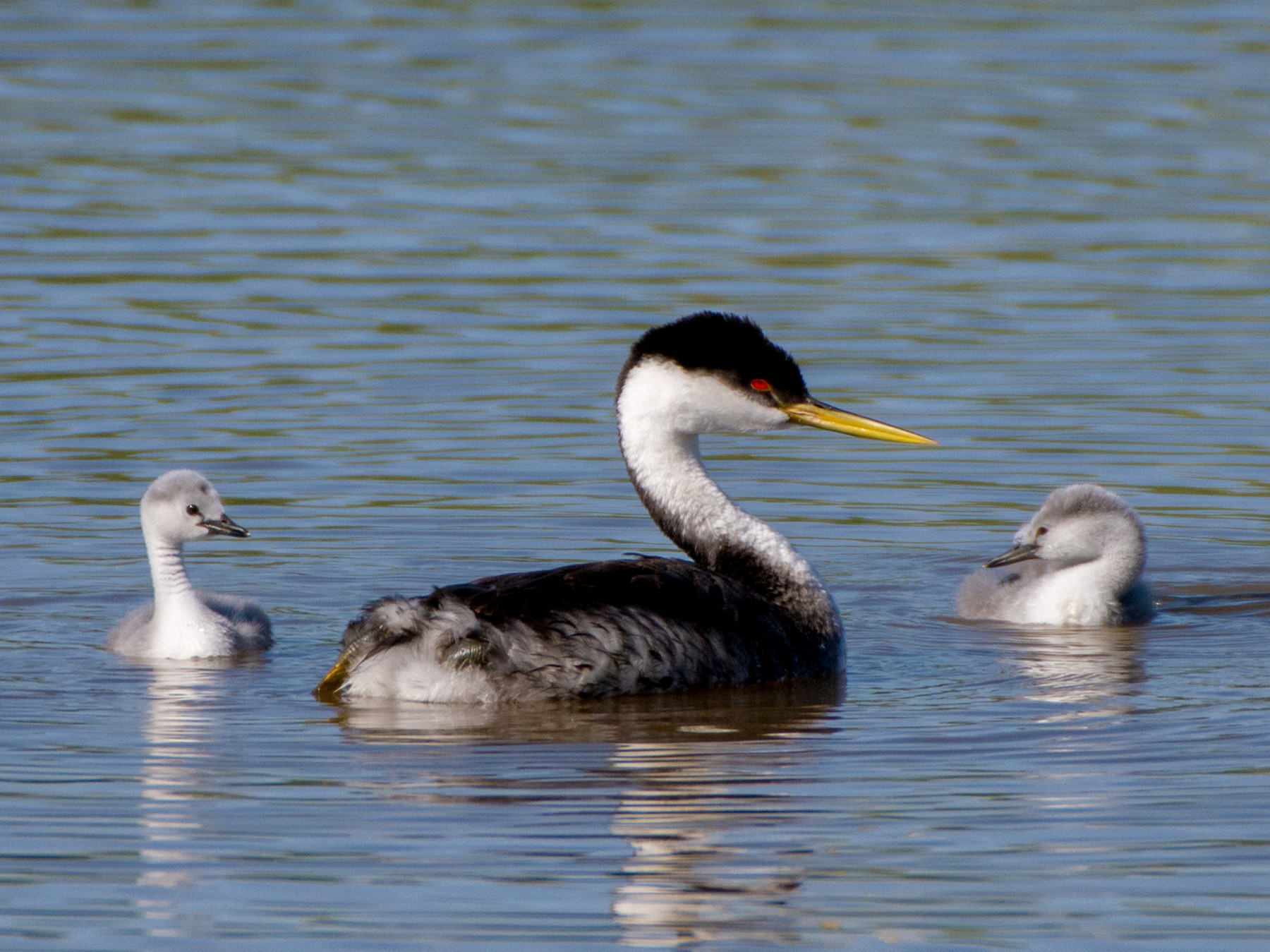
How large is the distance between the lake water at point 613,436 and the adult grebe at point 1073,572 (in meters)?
0.17

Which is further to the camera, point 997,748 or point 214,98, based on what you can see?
point 214,98

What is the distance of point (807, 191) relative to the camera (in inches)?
713

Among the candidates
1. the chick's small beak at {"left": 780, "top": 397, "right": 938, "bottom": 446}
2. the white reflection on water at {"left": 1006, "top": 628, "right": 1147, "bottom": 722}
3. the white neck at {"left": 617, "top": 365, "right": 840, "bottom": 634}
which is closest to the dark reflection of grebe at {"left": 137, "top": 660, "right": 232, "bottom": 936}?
the white neck at {"left": 617, "top": 365, "right": 840, "bottom": 634}

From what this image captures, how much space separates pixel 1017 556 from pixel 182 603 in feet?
10.8

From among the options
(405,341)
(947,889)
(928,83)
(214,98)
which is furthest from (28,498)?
(928,83)

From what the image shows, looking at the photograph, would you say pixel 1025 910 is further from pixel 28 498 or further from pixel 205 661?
pixel 28 498

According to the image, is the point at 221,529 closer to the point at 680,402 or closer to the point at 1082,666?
the point at 680,402

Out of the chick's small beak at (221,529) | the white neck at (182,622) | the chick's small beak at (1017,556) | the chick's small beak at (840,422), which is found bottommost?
the white neck at (182,622)

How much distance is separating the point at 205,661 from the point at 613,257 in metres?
7.44

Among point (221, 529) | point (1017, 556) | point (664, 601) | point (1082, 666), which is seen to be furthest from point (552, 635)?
point (1017, 556)

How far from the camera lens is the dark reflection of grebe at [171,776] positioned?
21.1ft

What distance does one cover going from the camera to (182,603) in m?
9.07

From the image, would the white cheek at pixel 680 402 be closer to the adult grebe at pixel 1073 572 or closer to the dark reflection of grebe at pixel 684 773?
the dark reflection of grebe at pixel 684 773

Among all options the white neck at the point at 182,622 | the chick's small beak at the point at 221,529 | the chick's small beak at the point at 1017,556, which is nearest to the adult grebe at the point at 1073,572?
the chick's small beak at the point at 1017,556
